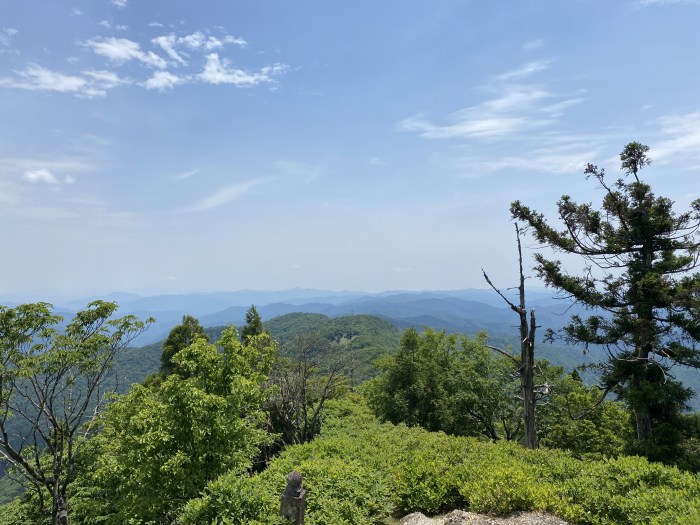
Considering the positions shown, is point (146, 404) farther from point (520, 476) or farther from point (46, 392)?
point (520, 476)

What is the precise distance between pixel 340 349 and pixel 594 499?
18.4m

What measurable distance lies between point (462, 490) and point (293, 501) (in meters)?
3.49

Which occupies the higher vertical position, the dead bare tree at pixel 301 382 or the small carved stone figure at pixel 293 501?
the small carved stone figure at pixel 293 501

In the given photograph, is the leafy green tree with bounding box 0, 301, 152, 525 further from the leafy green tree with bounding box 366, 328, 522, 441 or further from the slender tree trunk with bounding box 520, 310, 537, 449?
the leafy green tree with bounding box 366, 328, 522, 441

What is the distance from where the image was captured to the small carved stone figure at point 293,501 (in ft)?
18.3

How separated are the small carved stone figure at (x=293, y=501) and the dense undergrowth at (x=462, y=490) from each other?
0.18 metres

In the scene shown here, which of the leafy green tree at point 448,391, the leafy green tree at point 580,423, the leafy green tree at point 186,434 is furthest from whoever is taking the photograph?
the leafy green tree at point 448,391

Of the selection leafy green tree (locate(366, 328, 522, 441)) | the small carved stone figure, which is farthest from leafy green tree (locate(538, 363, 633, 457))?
the small carved stone figure

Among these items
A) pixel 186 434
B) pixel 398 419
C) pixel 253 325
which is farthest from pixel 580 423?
pixel 253 325

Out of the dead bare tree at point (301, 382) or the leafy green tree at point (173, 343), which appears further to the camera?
the leafy green tree at point (173, 343)

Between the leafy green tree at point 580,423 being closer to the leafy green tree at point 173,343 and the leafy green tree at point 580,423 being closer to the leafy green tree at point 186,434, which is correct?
the leafy green tree at point 186,434

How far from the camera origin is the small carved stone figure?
18.3 feet

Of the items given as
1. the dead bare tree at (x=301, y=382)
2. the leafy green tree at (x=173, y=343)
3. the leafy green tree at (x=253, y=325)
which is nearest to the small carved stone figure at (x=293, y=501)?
the dead bare tree at (x=301, y=382)

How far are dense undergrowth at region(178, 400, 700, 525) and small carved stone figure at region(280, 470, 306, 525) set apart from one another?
0.60 feet
